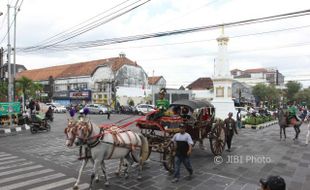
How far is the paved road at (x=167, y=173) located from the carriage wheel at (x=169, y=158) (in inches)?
9.2

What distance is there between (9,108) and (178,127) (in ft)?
44.6

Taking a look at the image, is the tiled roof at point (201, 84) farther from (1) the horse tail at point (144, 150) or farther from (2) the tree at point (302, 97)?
(1) the horse tail at point (144, 150)

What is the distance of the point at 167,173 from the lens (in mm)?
7332

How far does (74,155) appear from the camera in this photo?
9367mm

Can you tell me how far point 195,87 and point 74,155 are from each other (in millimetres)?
56683

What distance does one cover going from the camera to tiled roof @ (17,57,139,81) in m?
48.4

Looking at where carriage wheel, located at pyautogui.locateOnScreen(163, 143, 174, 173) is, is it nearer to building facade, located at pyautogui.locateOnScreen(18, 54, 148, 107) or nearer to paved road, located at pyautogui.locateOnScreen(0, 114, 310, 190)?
paved road, located at pyautogui.locateOnScreen(0, 114, 310, 190)

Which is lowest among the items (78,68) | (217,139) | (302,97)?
(217,139)

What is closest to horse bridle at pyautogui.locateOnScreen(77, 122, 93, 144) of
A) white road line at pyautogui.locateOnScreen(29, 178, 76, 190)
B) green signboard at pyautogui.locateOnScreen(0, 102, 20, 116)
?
white road line at pyautogui.locateOnScreen(29, 178, 76, 190)

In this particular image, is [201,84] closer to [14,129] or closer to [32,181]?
[14,129]

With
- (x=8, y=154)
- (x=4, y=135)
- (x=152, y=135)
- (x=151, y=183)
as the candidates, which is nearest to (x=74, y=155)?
(x=8, y=154)

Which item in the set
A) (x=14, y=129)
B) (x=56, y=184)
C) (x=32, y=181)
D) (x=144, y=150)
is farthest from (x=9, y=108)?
(x=144, y=150)

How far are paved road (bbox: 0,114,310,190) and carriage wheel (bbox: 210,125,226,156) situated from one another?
1.06 feet

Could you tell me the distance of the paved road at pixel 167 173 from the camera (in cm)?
631
